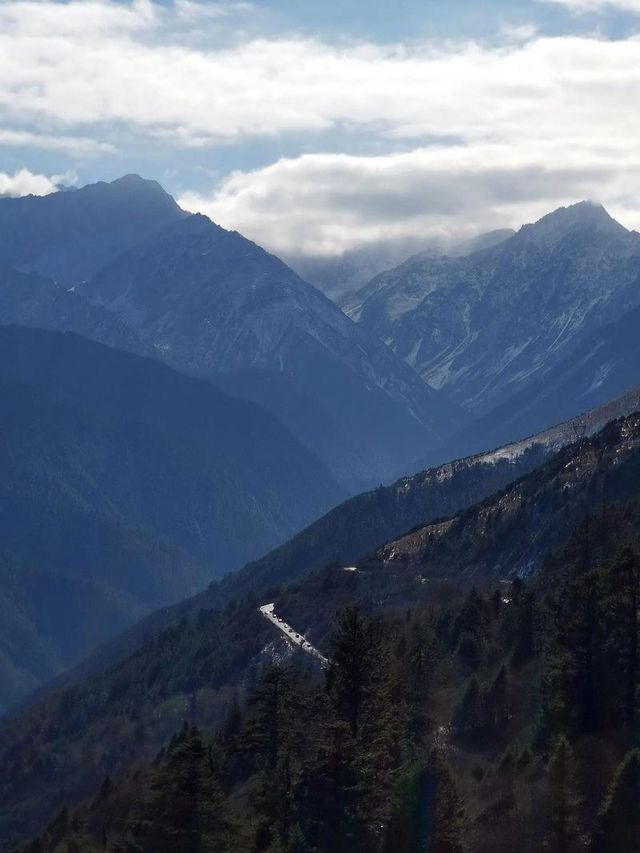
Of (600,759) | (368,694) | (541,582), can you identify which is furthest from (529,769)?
(541,582)

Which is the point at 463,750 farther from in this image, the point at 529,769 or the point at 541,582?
the point at 541,582

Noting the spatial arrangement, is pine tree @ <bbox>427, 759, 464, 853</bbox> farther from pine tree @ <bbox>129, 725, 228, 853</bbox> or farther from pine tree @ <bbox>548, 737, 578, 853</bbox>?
pine tree @ <bbox>129, 725, 228, 853</bbox>

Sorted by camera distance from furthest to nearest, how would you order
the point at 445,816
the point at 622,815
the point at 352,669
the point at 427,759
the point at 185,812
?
the point at 427,759
the point at 352,669
the point at 445,816
the point at 185,812
the point at 622,815

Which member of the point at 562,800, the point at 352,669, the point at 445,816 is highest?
the point at 352,669

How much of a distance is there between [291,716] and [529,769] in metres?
14.6

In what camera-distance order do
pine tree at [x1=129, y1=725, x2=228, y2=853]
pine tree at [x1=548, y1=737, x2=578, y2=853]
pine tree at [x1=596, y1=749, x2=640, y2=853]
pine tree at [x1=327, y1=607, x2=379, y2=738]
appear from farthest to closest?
pine tree at [x1=327, y1=607, x2=379, y2=738]
pine tree at [x1=129, y1=725, x2=228, y2=853]
pine tree at [x1=548, y1=737, x2=578, y2=853]
pine tree at [x1=596, y1=749, x2=640, y2=853]

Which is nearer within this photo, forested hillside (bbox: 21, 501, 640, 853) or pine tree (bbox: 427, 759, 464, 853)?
pine tree (bbox: 427, 759, 464, 853)

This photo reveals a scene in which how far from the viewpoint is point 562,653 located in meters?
81.3

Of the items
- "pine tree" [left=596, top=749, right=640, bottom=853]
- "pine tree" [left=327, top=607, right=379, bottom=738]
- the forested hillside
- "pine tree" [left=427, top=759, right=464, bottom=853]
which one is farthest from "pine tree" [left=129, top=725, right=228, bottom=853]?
"pine tree" [left=596, top=749, right=640, bottom=853]

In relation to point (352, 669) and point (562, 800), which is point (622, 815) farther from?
point (352, 669)

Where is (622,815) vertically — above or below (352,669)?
below

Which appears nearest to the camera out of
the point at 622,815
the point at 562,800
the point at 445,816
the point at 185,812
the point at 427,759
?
the point at 622,815

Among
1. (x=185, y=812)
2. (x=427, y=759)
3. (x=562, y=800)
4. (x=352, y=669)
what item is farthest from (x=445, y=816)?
(x=185, y=812)

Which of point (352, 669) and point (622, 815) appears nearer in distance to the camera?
point (622, 815)
